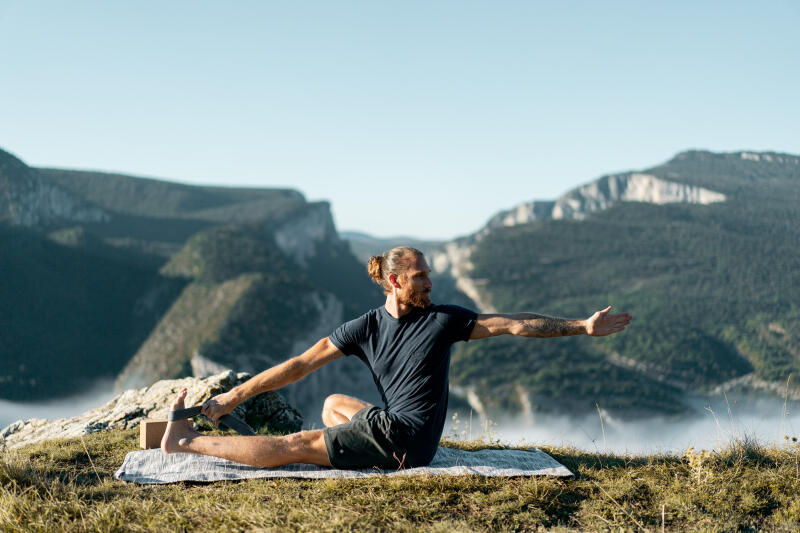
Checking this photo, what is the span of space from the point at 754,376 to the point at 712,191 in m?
41.7

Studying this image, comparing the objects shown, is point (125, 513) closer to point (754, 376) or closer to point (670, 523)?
point (670, 523)

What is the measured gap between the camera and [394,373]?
19.0ft

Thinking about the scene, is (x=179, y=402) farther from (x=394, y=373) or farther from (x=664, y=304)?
(x=664, y=304)

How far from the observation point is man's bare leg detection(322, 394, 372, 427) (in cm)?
627

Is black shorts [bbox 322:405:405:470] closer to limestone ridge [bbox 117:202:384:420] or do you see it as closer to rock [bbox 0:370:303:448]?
rock [bbox 0:370:303:448]

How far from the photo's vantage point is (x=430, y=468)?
5797 mm

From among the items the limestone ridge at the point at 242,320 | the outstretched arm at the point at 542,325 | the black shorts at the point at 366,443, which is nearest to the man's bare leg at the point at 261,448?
the black shorts at the point at 366,443

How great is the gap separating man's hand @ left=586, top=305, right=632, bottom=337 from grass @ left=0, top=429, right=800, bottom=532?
4.71ft

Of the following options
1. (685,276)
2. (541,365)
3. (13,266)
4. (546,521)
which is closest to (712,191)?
(685,276)

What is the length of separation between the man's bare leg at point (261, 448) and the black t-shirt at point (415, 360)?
0.81 metres

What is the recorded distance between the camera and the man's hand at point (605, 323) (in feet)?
17.9

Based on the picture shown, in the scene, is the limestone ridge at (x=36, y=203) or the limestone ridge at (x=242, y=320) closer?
the limestone ridge at (x=242, y=320)

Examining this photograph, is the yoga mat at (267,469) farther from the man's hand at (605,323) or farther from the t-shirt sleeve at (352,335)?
the man's hand at (605,323)

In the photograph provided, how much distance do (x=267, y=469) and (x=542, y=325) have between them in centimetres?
299
